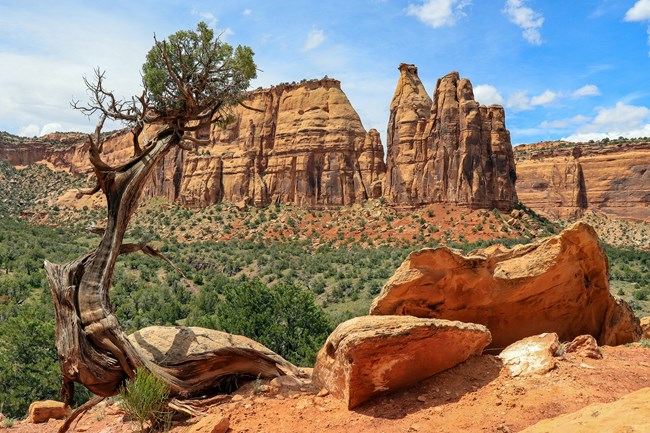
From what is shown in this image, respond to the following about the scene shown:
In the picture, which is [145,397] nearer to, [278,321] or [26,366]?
[26,366]

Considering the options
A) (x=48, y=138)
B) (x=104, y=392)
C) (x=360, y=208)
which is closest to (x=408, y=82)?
(x=360, y=208)

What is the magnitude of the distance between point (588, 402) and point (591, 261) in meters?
4.10

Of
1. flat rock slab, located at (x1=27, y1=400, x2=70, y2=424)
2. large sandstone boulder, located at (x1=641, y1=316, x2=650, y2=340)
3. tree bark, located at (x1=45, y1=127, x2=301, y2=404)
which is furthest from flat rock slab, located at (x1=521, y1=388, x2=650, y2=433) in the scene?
flat rock slab, located at (x1=27, y1=400, x2=70, y2=424)

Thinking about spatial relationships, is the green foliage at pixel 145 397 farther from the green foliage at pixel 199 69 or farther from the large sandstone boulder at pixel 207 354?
the green foliage at pixel 199 69

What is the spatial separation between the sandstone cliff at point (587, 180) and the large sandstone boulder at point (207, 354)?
266 feet

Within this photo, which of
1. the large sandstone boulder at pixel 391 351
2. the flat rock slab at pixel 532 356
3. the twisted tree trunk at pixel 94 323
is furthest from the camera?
the twisted tree trunk at pixel 94 323

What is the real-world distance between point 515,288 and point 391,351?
3238mm

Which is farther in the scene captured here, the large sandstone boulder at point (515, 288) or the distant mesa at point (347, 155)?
the distant mesa at point (347, 155)

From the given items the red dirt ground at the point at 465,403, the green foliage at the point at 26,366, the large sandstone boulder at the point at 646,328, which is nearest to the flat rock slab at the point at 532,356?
the red dirt ground at the point at 465,403

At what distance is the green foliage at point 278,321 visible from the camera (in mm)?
14164

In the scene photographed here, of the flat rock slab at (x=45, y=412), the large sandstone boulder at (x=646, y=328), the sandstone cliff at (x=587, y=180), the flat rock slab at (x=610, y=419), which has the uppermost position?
the sandstone cliff at (x=587, y=180)

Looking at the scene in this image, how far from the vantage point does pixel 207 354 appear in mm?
7430

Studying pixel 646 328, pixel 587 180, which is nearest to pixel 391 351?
pixel 646 328

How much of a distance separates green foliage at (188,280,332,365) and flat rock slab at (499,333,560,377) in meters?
7.29
